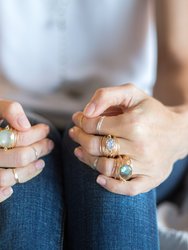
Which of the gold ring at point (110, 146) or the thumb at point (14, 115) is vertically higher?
the thumb at point (14, 115)

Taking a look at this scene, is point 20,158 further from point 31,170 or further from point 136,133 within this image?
point 136,133

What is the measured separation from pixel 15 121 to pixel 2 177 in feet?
0.27

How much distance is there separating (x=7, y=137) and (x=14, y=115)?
0.11ft

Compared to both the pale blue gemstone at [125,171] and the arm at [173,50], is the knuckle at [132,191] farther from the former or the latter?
the arm at [173,50]

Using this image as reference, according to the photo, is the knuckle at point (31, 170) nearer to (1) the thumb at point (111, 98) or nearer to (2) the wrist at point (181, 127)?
(1) the thumb at point (111, 98)

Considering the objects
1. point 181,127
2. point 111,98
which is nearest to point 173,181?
point 181,127

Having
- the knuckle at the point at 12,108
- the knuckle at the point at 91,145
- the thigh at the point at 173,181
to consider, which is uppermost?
the knuckle at the point at 12,108

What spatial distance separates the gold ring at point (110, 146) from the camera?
0.66 meters

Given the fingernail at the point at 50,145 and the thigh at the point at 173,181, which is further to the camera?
the thigh at the point at 173,181

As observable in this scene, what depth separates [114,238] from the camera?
668 mm

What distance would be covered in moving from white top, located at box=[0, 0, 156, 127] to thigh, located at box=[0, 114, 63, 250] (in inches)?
9.0

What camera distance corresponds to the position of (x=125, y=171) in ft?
2.19

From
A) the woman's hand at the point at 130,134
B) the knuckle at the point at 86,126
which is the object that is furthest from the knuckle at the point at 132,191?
the knuckle at the point at 86,126

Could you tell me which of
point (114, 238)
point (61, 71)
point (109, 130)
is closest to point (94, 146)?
point (109, 130)
